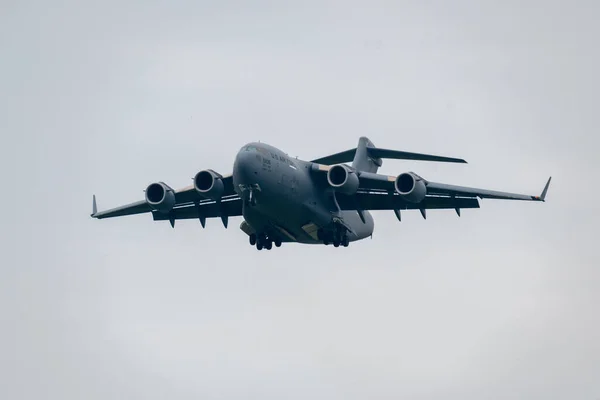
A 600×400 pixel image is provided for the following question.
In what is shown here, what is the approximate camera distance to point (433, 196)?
3428cm

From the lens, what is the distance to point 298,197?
33219 millimetres

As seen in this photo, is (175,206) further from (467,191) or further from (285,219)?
(467,191)

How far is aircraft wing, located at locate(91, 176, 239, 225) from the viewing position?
34775mm

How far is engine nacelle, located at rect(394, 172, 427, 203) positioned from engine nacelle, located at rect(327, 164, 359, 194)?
1258mm

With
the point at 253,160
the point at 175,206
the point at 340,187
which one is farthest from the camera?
the point at 175,206

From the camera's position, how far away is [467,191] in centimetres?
3334

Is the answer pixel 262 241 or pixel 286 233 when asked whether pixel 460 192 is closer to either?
pixel 286 233

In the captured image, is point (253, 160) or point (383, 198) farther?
point (383, 198)

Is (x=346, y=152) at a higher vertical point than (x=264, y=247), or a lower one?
higher

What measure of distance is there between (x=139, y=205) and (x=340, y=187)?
650 centimetres

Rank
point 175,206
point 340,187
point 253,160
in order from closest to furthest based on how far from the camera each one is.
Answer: point 253,160
point 340,187
point 175,206

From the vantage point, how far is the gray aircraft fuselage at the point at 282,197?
103 ft

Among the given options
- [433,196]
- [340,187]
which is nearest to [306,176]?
[340,187]

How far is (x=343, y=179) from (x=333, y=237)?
202 cm
